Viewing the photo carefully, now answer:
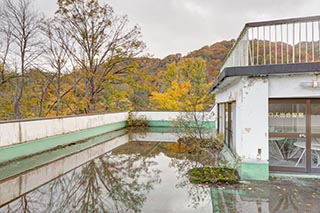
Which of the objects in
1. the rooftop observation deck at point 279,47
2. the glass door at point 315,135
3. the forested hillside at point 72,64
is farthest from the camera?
the forested hillside at point 72,64

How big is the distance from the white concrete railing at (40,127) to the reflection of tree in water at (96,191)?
2336mm

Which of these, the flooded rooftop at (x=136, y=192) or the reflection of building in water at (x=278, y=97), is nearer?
the flooded rooftop at (x=136, y=192)

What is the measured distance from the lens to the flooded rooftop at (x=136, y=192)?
375cm

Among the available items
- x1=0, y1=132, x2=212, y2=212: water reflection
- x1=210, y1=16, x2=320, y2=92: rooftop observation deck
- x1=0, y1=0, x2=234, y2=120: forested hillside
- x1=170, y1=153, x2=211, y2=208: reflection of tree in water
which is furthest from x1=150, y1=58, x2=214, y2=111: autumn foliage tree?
x1=210, y1=16, x2=320, y2=92: rooftop observation deck

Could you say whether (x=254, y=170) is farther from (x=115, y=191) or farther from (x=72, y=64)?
(x=72, y=64)

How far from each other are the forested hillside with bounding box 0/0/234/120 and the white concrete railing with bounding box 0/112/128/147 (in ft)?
13.4

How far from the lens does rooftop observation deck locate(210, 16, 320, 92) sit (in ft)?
15.3

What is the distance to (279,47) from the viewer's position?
4.99 meters

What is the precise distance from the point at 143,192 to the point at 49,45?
495 inches

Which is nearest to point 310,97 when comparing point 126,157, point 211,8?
point 126,157

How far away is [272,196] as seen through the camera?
159 inches

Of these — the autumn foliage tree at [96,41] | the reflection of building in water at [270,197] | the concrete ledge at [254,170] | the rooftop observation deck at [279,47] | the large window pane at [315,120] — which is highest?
the autumn foliage tree at [96,41]

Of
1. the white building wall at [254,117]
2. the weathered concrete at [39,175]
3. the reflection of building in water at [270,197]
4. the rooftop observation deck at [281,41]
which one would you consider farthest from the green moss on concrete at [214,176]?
the weathered concrete at [39,175]

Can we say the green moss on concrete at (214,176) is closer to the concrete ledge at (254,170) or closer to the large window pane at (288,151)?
the concrete ledge at (254,170)
